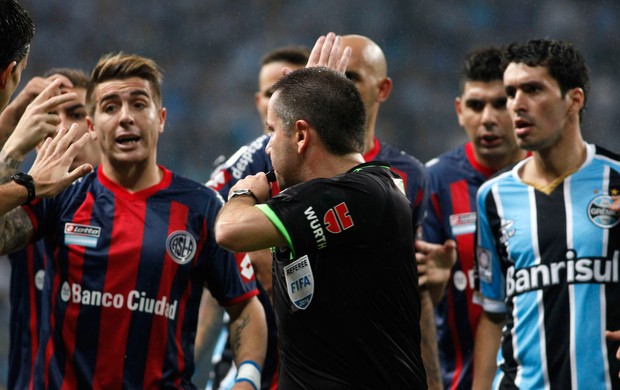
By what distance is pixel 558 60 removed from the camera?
15.3 feet

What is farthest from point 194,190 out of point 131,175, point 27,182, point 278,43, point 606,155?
point 278,43

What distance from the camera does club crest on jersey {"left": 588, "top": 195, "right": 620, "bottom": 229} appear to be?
14.1 ft

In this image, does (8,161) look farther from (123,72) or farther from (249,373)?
(249,373)

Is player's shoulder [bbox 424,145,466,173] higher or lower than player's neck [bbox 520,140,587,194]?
higher

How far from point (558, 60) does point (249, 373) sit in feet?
6.86

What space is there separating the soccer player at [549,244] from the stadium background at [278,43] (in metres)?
5.62

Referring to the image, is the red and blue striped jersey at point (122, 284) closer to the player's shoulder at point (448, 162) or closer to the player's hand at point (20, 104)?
the player's hand at point (20, 104)

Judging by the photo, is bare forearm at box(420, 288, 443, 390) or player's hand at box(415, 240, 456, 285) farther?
bare forearm at box(420, 288, 443, 390)

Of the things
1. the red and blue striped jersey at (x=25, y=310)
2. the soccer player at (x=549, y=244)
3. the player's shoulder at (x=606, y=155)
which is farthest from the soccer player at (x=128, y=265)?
the player's shoulder at (x=606, y=155)

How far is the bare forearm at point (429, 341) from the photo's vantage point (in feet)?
16.7

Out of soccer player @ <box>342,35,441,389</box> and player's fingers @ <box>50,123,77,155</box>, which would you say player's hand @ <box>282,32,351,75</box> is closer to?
player's fingers @ <box>50,123,77,155</box>

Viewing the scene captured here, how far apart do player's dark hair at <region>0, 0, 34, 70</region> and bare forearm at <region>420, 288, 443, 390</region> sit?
249cm

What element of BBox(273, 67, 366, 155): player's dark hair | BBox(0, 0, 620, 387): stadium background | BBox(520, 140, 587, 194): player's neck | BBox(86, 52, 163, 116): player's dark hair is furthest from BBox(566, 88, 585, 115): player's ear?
BBox(0, 0, 620, 387): stadium background

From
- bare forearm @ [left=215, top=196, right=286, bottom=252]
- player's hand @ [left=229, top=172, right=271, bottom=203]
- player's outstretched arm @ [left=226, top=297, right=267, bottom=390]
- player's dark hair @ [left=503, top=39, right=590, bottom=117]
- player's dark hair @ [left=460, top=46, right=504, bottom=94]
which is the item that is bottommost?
player's outstretched arm @ [left=226, top=297, right=267, bottom=390]
